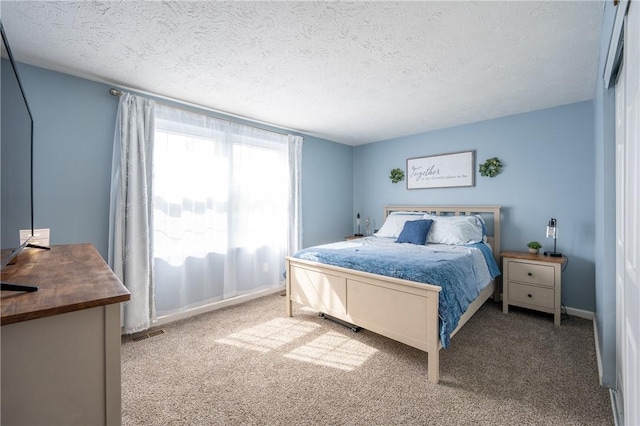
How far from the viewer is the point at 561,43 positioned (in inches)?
76.8

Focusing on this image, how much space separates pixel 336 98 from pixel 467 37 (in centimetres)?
133

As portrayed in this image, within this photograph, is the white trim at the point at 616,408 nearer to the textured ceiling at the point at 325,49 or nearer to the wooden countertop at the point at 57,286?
the textured ceiling at the point at 325,49

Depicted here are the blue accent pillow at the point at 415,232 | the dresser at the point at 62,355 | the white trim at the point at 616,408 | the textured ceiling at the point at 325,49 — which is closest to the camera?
the dresser at the point at 62,355

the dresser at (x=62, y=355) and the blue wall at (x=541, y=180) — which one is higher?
the blue wall at (x=541, y=180)

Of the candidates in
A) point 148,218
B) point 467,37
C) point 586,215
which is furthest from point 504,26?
point 148,218

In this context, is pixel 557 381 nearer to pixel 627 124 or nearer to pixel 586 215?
pixel 627 124

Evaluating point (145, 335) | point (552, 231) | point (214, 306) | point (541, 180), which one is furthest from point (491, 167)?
point (145, 335)

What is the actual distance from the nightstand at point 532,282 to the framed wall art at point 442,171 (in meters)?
1.18

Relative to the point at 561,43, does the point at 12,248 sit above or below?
below

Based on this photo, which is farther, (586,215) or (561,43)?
(586,215)

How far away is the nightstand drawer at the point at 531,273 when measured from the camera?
9.48ft

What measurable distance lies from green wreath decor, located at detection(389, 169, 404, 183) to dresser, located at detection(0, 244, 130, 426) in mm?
4150

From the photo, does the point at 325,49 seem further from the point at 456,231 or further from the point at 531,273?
the point at 531,273

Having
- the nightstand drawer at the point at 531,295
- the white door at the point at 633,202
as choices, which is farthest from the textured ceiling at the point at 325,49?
the nightstand drawer at the point at 531,295
